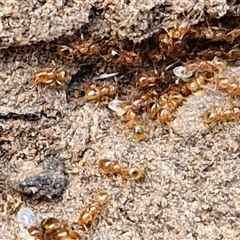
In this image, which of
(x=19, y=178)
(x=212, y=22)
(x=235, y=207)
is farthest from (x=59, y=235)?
(x=212, y=22)

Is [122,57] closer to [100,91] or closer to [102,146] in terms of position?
[100,91]

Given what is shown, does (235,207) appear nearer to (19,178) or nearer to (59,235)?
(59,235)

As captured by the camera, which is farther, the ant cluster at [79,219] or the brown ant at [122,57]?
the brown ant at [122,57]

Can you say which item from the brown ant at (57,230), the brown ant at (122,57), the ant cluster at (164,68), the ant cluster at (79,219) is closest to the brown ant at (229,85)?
the ant cluster at (164,68)

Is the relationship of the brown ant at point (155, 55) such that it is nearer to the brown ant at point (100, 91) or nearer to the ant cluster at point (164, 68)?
the ant cluster at point (164, 68)

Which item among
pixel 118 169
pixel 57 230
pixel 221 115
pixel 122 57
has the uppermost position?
pixel 122 57

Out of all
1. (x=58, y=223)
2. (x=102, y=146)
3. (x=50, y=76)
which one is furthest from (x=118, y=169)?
(x=50, y=76)

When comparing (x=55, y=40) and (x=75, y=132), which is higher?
(x=55, y=40)
